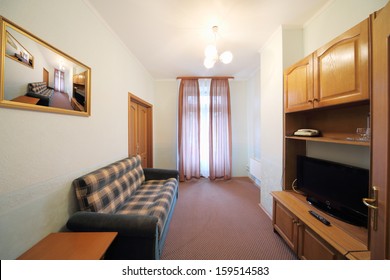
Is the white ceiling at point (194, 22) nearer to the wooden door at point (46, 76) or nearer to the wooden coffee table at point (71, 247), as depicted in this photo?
the wooden door at point (46, 76)

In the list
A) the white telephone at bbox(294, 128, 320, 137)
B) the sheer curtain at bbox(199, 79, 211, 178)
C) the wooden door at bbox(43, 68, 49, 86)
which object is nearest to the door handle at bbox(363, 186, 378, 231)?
the white telephone at bbox(294, 128, 320, 137)

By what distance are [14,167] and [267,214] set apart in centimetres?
275

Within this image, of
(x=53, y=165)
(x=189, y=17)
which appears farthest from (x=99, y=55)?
(x=53, y=165)

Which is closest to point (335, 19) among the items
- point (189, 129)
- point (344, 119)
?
point (344, 119)

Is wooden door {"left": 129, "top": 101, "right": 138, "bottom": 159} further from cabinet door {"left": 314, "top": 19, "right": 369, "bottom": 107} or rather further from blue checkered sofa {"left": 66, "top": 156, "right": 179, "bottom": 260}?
cabinet door {"left": 314, "top": 19, "right": 369, "bottom": 107}

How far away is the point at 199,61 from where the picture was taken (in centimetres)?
278

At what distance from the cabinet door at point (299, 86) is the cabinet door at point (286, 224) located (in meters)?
1.11

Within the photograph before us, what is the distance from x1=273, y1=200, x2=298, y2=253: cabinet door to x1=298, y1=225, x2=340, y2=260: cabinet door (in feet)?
0.20

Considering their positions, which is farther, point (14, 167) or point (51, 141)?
point (51, 141)

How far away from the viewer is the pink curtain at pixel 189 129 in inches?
142

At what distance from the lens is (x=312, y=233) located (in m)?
1.21

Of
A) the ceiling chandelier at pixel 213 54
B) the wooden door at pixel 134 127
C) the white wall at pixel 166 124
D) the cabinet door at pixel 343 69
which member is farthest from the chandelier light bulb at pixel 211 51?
the white wall at pixel 166 124

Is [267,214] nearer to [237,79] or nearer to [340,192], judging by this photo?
[340,192]

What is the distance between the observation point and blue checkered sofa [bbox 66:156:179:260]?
1131 mm
